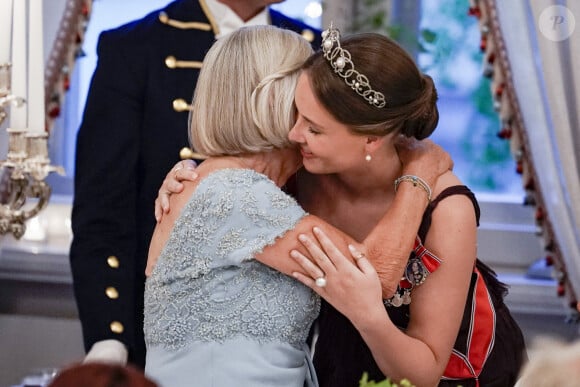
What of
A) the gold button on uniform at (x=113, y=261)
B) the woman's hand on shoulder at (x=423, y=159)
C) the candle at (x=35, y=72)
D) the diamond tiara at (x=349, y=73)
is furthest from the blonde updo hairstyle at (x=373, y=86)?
the gold button on uniform at (x=113, y=261)

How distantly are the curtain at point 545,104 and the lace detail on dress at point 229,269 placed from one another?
1207 millimetres

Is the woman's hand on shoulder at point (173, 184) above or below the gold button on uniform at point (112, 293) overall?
above

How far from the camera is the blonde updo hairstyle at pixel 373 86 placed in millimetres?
1736

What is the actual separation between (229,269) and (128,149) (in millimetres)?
646

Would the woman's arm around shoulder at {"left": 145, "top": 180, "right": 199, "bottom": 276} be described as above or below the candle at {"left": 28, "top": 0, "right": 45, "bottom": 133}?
below

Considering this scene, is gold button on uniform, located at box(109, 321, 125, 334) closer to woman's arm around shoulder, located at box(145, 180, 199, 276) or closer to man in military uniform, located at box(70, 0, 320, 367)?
man in military uniform, located at box(70, 0, 320, 367)

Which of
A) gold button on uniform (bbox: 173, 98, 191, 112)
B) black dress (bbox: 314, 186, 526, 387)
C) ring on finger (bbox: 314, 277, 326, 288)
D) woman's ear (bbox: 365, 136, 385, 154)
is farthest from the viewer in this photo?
gold button on uniform (bbox: 173, 98, 191, 112)

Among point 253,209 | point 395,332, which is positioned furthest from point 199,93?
point 395,332

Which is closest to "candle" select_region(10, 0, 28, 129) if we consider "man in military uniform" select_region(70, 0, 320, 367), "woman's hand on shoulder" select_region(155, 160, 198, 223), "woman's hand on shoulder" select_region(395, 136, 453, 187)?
"woman's hand on shoulder" select_region(155, 160, 198, 223)

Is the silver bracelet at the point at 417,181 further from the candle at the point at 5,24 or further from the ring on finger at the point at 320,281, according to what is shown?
the candle at the point at 5,24

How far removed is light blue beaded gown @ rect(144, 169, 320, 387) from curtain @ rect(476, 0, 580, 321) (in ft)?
3.96

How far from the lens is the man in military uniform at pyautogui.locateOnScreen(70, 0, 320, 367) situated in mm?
2303

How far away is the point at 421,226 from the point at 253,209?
12.8 inches

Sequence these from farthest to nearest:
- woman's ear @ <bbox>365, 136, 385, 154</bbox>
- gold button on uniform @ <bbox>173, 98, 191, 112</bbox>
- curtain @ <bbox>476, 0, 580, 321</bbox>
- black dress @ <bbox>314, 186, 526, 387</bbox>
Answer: curtain @ <bbox>476, 0, 580, 321</bbox>, gold button on uniform @ <bbox>173, 98, 191, 112</bbox>, black dress @ <bbox>314, 186, 526, 387</bbox>, woman's ear @ <bbox>365, 136, 385, 154</bbox>
